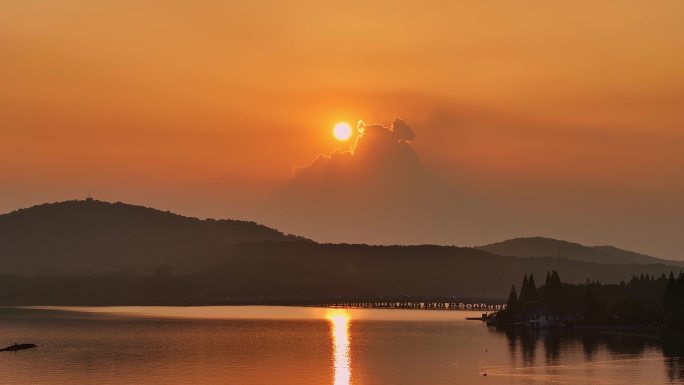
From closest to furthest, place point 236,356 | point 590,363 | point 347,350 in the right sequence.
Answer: point 590,363 < point 236,356 < point 347,350

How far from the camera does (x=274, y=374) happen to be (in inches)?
5984

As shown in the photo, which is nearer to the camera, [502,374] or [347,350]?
[502,374]

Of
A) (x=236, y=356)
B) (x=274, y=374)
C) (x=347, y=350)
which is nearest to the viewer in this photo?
(x=274, y=374)

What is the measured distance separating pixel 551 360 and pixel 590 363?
880 centimetres

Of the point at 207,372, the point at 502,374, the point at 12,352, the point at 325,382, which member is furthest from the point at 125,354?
the point at 502,374

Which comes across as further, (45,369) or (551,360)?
(551,360)

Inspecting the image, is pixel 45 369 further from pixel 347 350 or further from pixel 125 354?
pixel 347 350

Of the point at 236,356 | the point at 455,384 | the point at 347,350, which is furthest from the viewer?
the point at 347,350

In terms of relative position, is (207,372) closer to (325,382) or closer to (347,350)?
(325,382)

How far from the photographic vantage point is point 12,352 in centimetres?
19012

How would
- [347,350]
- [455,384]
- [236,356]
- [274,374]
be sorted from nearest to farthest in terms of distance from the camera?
[455,384]
[274,374]
[236,356]
[347,350]

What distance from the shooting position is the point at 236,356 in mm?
182500

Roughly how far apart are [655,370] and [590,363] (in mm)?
12281

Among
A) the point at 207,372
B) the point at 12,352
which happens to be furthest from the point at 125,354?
the point at 207,372
